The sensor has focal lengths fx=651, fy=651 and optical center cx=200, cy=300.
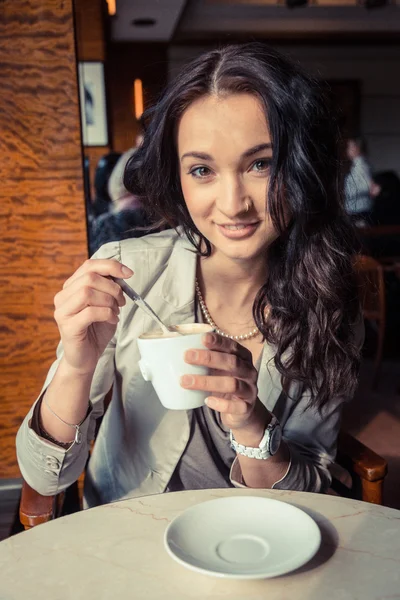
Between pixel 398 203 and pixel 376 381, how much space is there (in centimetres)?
247

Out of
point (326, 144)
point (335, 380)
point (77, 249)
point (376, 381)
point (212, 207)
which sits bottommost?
point (376, 381)

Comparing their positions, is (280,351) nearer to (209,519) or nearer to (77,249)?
(209,519)

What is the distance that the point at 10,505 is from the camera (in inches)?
85.1

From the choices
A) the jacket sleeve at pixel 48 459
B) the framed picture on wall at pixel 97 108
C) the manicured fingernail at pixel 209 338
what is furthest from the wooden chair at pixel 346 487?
the framed picture on wall at pixel 97 108

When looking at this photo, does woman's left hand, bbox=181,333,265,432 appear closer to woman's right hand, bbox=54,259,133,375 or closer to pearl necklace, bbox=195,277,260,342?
woman's right hand, bbox=54,259,133,375

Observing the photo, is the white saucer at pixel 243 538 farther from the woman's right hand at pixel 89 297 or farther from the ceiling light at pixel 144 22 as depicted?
the ceiling light at pixel 144 22

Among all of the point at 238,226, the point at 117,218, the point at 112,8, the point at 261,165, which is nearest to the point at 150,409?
the point at 238,226

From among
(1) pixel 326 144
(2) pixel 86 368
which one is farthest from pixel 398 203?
(2) pixel 86 368

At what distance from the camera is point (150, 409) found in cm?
140

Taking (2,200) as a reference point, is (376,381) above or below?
below

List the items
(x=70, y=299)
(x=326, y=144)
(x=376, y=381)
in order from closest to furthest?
(x=70, y=299)
(x=326, y=144)
(x=376, y=381)

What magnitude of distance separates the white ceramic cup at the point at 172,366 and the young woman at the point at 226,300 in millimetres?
104

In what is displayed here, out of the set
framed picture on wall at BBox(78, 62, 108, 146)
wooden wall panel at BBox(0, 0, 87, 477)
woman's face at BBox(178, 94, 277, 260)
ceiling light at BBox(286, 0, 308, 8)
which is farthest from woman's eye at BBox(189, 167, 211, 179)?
ceiling light at BBox(286, 0, 308, 8)

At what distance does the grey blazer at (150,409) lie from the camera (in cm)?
136
